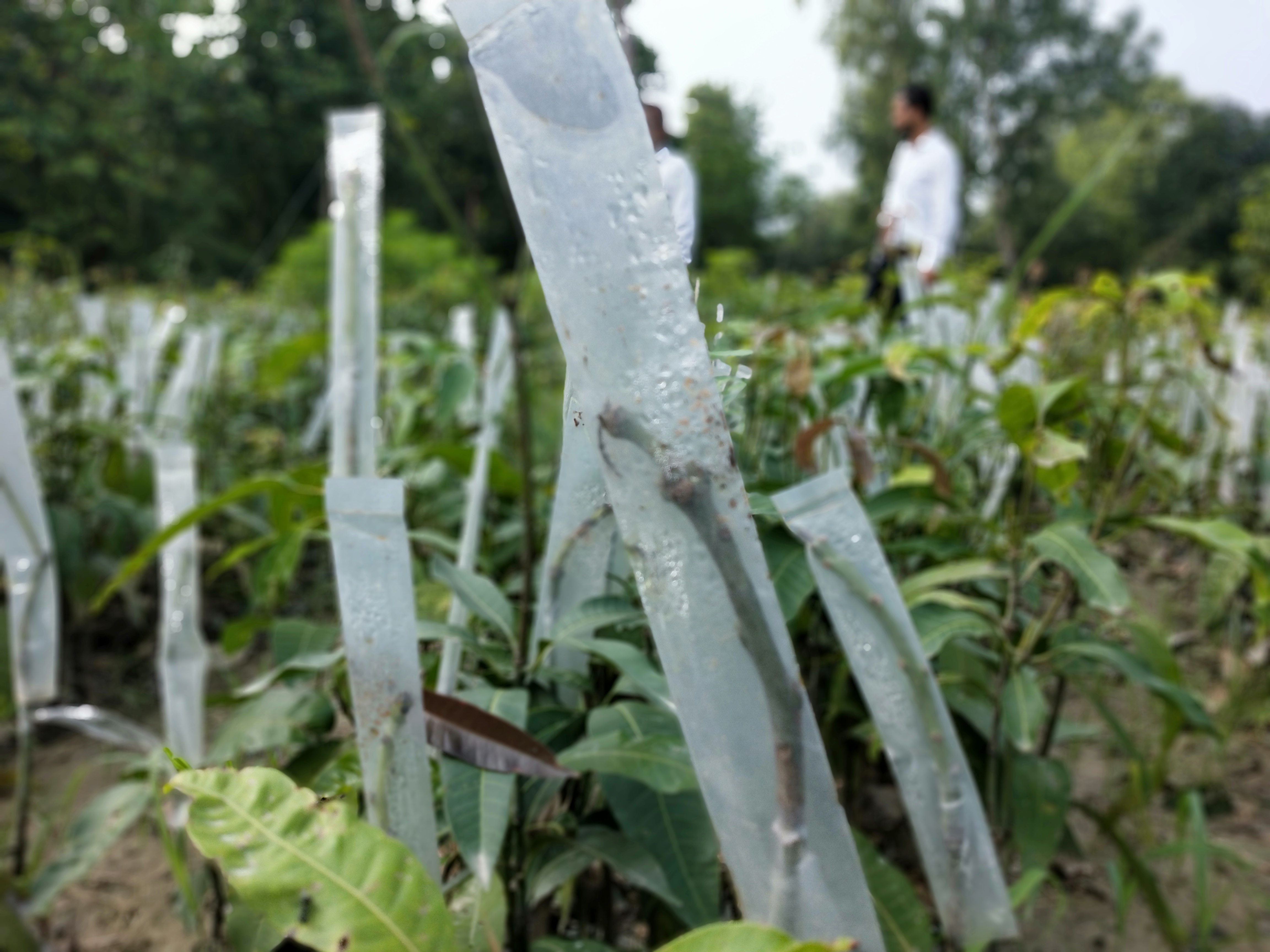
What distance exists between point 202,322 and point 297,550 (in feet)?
12.7

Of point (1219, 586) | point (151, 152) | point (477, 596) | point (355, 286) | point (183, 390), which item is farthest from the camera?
point (151, 152)

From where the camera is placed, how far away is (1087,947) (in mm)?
1672

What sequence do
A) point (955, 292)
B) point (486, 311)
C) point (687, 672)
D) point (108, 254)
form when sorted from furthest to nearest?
point (108, 254), point (486, 311), point (955, 292), point (687, 672)

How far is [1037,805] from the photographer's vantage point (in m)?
1.17

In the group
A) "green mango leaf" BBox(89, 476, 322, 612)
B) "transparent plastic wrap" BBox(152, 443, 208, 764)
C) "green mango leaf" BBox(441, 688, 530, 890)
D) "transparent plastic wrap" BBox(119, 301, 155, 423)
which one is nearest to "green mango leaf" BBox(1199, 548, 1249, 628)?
"green mango leaf" BBox(441, 688, 530, 890)

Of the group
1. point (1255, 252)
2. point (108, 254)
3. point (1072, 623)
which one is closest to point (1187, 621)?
point (1072, 623)

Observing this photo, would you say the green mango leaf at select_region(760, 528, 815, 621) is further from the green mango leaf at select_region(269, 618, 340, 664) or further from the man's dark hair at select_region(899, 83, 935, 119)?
the man's dark hair at select_region(899, 83, 935, 119)

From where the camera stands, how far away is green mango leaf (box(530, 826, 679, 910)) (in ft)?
2.91

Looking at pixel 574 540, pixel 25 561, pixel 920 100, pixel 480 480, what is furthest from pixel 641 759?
pixel 920 100

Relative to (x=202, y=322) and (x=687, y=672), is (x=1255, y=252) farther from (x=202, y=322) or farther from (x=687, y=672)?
(x=687, y=672)

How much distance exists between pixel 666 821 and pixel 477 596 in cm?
30

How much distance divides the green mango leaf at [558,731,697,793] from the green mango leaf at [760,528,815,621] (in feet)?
0.82

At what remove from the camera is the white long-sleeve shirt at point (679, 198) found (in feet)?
1.75

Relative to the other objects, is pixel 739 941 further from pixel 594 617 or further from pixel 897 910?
pixel 897 910
